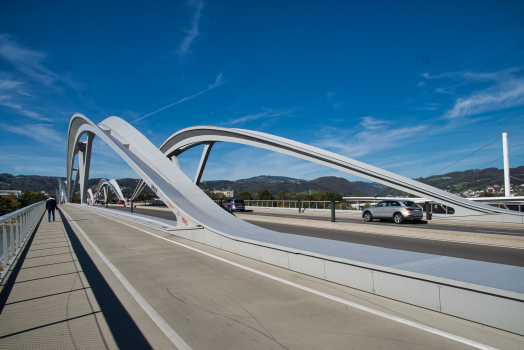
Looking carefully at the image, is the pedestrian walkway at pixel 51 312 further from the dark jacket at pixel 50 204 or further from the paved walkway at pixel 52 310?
the dark jacket at pixel 50 204

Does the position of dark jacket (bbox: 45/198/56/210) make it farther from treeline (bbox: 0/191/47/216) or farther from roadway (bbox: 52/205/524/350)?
treeline (bbox: 0/191/47/216)

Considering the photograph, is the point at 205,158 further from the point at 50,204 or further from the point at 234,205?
the point at 50,204

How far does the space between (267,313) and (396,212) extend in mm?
14241

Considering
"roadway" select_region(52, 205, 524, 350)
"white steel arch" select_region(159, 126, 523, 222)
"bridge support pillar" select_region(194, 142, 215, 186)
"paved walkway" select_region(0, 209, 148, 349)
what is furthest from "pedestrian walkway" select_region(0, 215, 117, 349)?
"bridge support pillar" select_region(194, 142, 215, 186)

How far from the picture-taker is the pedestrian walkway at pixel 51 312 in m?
3.34

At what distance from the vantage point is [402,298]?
14.2 ft

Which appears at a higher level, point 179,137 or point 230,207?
point 179,137

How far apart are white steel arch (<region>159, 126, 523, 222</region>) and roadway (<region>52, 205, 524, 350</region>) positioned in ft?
44.2

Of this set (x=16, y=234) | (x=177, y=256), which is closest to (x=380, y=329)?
(x=177, y=256)

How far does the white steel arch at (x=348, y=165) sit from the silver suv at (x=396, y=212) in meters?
1.78

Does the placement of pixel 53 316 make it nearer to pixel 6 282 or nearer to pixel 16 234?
pixel 6 282

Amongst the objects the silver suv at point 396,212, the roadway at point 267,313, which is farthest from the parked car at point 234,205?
the roadway at point 267,313

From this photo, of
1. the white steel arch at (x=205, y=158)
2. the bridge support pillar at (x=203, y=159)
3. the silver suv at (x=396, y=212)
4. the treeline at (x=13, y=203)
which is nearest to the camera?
the white steel arch at (x=205, y=158)

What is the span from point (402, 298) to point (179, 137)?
1083 inches
